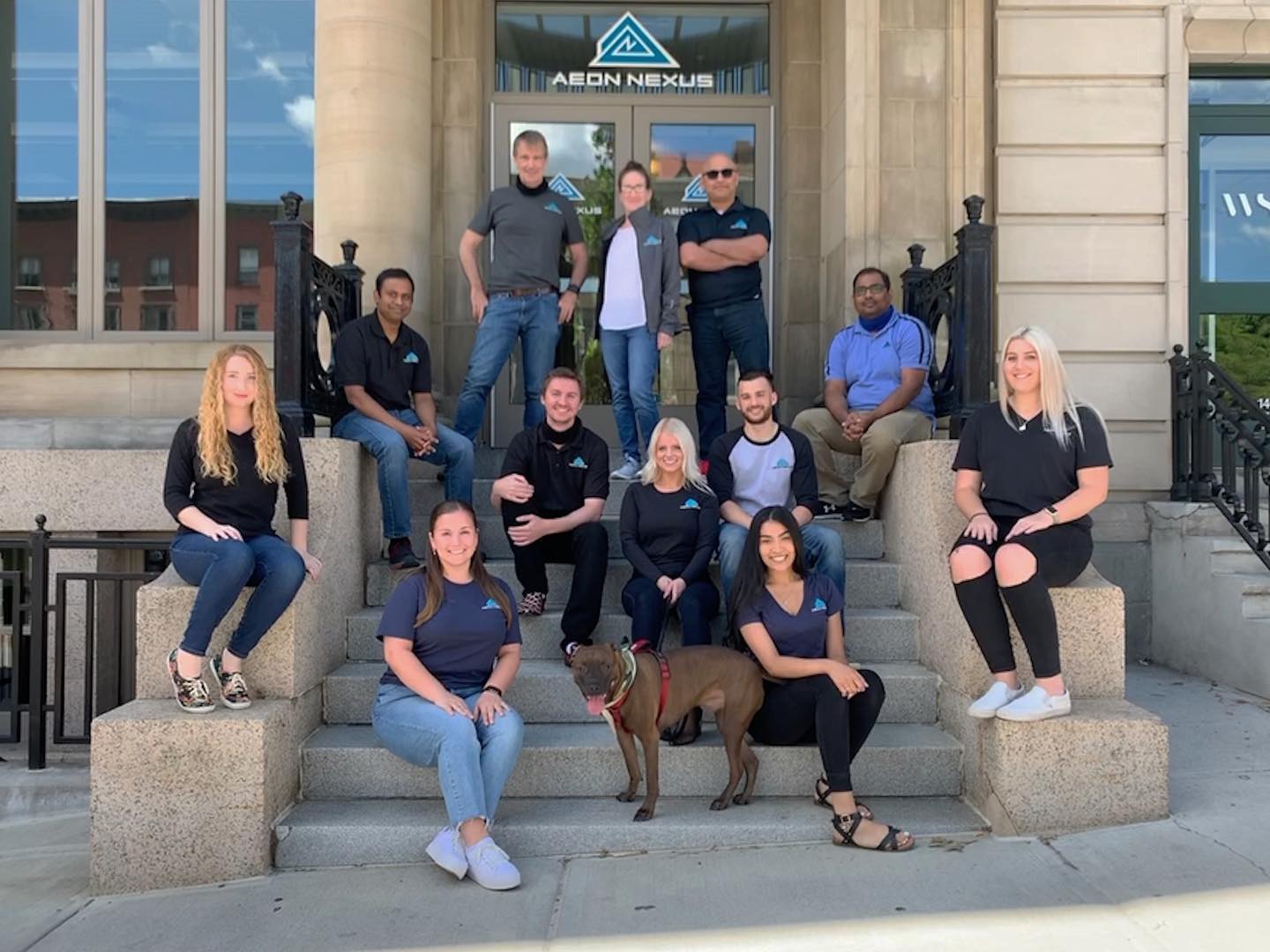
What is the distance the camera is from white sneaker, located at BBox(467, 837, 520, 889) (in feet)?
13.6

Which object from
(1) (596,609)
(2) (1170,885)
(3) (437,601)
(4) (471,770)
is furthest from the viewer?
(1) (596,609)

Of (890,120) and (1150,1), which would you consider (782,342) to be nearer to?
(890,120)

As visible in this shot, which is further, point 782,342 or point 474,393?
point 782,342

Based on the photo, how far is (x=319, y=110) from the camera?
7.73 metres

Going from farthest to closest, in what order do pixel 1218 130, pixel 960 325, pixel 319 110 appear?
1. pixel 1218 130
2. pixel 319 110
3. pixel 960 325

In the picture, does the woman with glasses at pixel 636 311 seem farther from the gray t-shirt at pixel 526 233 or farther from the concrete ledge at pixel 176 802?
the concrete ledge at pixel 176 802

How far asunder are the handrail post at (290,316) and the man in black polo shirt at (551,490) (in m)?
1.15

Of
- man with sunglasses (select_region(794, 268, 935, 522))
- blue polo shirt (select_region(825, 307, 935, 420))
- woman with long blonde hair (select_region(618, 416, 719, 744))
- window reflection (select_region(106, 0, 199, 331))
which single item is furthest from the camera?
window reflection (select_region(106, 0, 199, 331))

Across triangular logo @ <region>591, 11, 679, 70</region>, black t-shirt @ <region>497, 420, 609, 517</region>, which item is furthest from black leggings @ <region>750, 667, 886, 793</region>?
triangular logo @ <region>591, 11, 679, 70</region>

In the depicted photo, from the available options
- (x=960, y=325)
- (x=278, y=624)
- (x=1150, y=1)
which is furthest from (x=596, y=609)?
(x=1150, y=1)

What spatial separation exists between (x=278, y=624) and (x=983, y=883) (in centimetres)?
303

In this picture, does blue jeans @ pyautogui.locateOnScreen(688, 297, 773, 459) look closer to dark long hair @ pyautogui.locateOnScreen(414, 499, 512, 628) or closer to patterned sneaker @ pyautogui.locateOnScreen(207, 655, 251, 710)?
dark long hair @ pyautogui.locateOnScreen(414, 499, 512, 628)

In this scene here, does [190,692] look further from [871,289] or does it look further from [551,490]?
[871,289]

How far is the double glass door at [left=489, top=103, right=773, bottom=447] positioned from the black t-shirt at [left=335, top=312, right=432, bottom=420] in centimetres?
254
